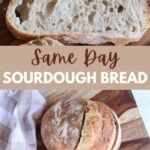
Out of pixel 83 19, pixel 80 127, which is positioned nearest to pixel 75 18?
pixel 83 19

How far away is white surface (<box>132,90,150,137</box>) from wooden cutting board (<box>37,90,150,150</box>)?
10 mm

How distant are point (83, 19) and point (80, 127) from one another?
0.68ft

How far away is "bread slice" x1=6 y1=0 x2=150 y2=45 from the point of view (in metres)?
0.86

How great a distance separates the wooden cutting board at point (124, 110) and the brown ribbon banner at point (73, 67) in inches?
2.1

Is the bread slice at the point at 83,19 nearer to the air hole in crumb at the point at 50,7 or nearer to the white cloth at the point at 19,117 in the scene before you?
the air hole in crumb at the point at 50,7

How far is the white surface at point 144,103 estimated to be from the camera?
87cm

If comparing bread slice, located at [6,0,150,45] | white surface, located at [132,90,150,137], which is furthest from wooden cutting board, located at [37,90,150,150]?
bread slice, located at [6,0,150,45]

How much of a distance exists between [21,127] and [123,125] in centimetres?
21

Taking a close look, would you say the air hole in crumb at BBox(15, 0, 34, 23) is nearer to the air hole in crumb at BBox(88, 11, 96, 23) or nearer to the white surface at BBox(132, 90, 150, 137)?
the air hole in crumb at BBox(88, 11, 96, 23)

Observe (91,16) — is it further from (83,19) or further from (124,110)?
(124,110)

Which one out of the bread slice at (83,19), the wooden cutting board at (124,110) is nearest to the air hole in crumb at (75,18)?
the bread slice at (83,19)

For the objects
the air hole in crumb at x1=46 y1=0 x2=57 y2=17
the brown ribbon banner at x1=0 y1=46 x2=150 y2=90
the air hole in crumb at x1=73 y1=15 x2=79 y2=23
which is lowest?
the brown ribbon banner at x1=0 y1=46 x2=150 y2=90

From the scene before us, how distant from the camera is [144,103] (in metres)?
0.92

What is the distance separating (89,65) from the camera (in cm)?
82
